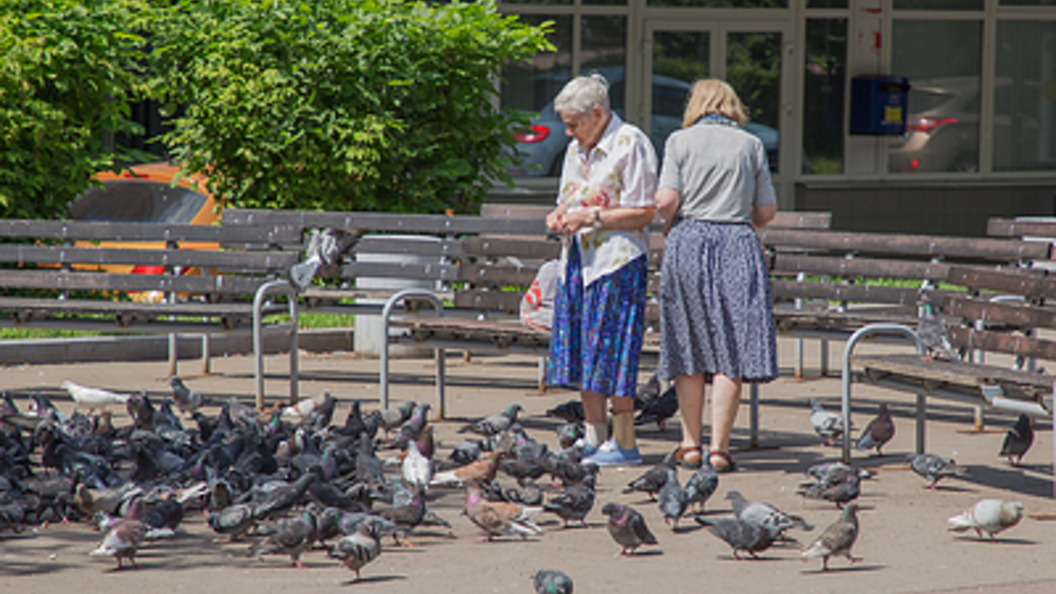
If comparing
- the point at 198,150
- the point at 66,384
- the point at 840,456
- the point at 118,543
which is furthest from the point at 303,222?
the point at 118,543

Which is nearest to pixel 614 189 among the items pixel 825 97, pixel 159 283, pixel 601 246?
pixel 601 246

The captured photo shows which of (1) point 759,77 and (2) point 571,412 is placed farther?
(1) point 759,77

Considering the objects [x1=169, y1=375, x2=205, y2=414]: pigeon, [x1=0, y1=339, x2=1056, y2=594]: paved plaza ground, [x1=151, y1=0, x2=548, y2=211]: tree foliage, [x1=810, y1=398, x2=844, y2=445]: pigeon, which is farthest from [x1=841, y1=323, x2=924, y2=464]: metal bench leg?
[x1=151, y1=0, x2=548, y2=211]: tree foliage

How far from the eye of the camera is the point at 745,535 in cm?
482

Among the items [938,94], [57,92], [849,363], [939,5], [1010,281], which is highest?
[939,5]

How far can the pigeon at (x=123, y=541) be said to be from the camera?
4711 mm

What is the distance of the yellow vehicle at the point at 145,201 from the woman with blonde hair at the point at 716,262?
7.11 m

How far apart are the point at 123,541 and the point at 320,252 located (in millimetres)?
4032

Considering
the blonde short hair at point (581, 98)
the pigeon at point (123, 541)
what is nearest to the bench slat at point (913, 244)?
the blonde short hair at point (581, 98)

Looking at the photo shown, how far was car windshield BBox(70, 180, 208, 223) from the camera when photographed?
1237cm

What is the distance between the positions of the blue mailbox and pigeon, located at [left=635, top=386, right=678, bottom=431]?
12017 millimetres

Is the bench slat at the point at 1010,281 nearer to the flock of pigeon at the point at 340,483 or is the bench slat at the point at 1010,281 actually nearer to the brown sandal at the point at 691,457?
the flock of pigeon at the point at 340,483

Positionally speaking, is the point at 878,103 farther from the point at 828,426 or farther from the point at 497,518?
the point at 497,518

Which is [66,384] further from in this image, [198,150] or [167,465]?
[198,150]
